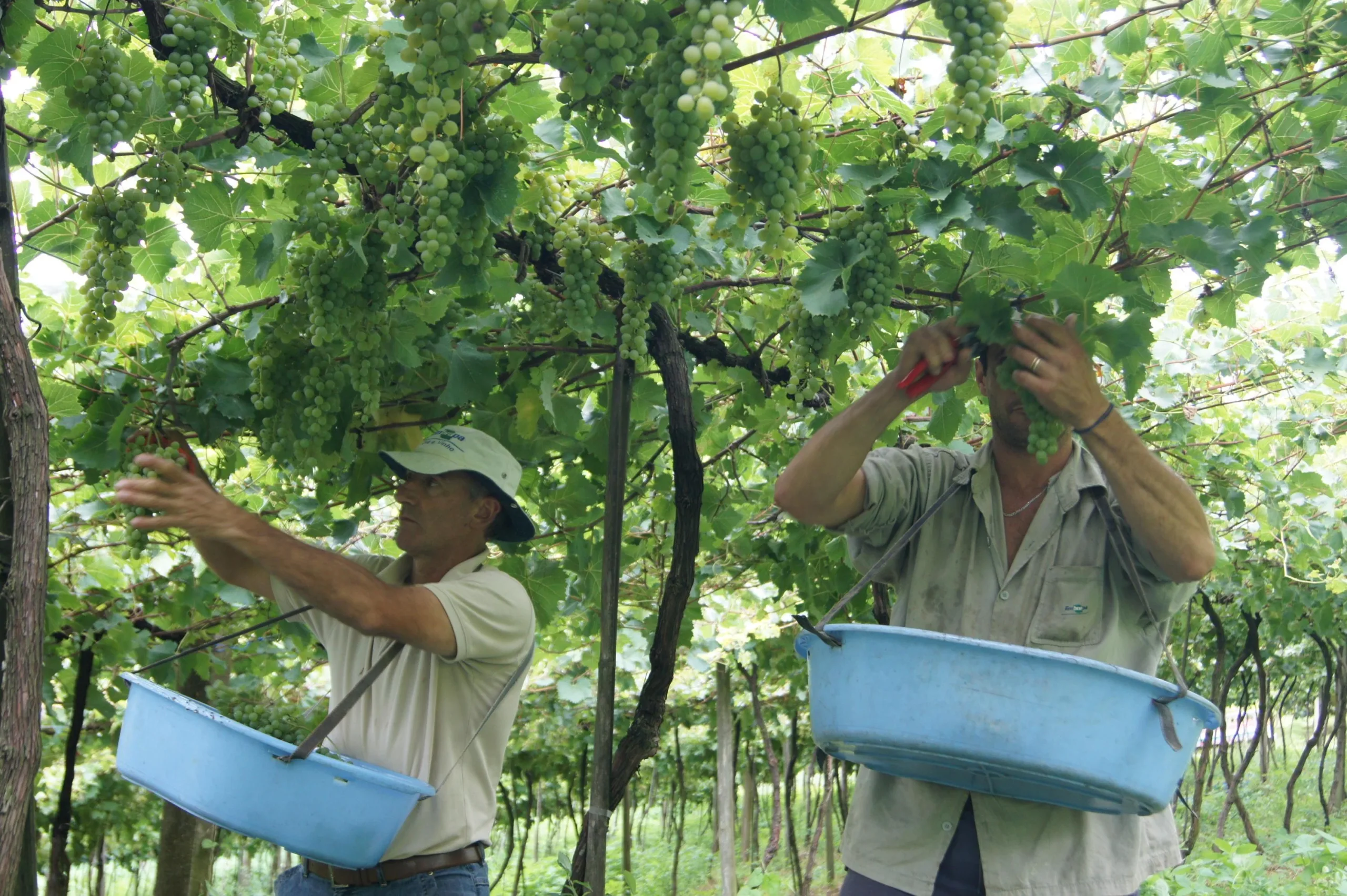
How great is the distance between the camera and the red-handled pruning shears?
207 centimetres

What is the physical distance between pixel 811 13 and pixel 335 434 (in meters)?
1.90

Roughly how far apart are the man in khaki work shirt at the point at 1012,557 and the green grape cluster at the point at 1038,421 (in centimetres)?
5

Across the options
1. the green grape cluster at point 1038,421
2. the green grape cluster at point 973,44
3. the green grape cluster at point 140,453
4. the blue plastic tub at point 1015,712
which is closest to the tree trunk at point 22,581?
the green grape cluster at point 140,453

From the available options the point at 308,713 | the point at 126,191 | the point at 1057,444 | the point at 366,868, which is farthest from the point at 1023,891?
the point at 308,713

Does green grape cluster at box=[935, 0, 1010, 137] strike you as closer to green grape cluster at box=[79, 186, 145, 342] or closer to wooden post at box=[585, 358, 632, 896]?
wooden post at box=[585, 358, 632, 896]

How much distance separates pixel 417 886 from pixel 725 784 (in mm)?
6437

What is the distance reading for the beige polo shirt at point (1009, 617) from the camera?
2.06m

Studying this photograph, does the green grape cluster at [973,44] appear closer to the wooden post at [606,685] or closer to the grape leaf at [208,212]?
the wooden post at [606,685]

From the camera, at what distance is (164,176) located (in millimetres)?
2129

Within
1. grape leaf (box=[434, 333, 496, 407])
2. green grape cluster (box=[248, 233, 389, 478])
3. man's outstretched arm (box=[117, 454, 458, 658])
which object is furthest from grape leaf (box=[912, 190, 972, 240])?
grape leaf (box=[434, 333, 496, 407])

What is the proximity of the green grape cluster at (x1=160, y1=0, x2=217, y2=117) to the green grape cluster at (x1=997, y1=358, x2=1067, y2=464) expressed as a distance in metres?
1.46

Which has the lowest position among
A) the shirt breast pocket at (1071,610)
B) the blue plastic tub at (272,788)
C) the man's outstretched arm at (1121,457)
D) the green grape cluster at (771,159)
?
the blue plastic tub at (272,788)

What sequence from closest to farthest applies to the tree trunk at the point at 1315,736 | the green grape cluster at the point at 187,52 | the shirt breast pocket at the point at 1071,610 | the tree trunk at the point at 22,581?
the tree trunk at the point at 22,581
the green grape cluster at the point at 187,52
the shirt breast pocket at the point at 1071,610
the tree trunk at the point at 1315,736

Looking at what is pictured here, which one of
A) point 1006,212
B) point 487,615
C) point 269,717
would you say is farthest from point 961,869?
point 269,717
